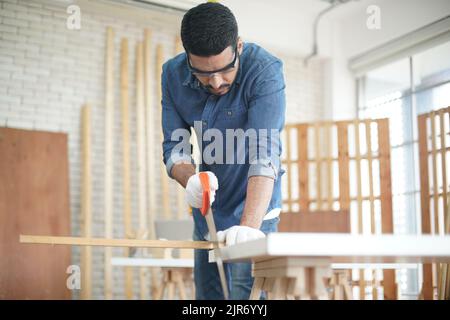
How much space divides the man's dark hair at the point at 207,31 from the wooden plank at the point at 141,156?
182 inches

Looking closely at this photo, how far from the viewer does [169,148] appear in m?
2.47

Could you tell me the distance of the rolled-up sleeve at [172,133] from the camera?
8.04 feet

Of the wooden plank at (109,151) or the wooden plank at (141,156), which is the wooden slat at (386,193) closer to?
the wooden plank at (141,156)

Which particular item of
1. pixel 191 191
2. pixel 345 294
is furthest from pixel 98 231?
pixel 191 191

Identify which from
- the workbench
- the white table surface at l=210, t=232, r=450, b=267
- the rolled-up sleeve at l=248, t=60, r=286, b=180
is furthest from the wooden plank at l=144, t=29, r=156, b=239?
the white table surface at l=210, t=232, r=450, b=267

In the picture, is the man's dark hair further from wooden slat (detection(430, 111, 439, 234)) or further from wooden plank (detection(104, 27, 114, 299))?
wooden plank (detection(104, 27, 114, 299))

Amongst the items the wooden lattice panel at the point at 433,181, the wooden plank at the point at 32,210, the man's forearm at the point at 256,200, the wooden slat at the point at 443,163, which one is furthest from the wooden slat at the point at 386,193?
the man's forearm at the point at 256,200

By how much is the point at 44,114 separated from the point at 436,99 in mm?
4135

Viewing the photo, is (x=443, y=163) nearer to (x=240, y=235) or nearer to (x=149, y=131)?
(x=149, y=131)

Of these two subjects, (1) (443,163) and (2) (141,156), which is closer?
(1) (443,163)

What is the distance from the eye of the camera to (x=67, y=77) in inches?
258

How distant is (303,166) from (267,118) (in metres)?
4.38

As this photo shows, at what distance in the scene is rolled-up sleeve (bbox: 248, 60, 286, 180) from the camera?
2170 millimetres

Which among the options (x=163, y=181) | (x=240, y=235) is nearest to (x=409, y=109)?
(x=163, y=181)
